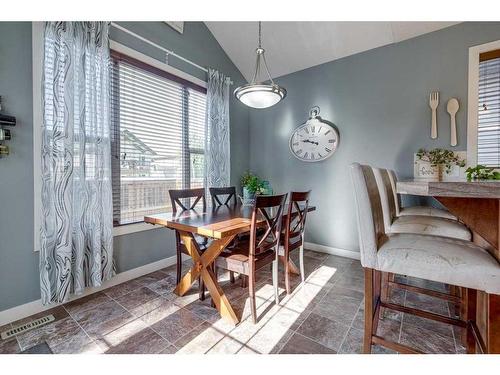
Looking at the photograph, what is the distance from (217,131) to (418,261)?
2759 mm

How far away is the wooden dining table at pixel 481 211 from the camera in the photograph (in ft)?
2.38

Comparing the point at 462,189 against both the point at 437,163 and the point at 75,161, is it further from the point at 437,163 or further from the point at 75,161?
the point at 75,161

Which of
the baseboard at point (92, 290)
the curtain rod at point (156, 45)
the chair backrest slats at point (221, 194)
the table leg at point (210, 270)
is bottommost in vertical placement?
the baseboard at point (92, 290)

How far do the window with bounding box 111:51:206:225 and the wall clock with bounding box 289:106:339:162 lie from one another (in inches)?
54.8

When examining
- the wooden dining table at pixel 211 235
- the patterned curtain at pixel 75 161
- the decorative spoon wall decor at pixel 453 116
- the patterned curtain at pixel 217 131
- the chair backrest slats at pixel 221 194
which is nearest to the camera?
the wooden dining table at pixel 211 235

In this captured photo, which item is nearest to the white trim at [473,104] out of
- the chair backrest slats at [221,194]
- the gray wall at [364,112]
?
the gray wall at [364,112]

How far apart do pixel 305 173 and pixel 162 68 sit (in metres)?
2.30

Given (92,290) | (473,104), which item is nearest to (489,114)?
(473,104)

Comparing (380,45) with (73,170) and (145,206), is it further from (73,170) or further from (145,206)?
(73,170)

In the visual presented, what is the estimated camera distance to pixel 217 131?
3.26 metres

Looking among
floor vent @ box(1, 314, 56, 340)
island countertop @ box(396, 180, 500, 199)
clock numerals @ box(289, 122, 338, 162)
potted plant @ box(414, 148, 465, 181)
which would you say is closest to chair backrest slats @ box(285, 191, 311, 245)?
island countertop @ box(396, 180, 500, 199)

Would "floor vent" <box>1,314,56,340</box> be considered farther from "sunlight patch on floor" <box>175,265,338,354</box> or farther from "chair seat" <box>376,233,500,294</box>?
"chair seat" <box>376,233,500,294</box>

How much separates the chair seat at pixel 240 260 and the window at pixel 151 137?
1255 mm

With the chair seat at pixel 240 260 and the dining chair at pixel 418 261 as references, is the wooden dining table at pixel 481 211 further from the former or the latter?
the chair seat at pixel 240 260
